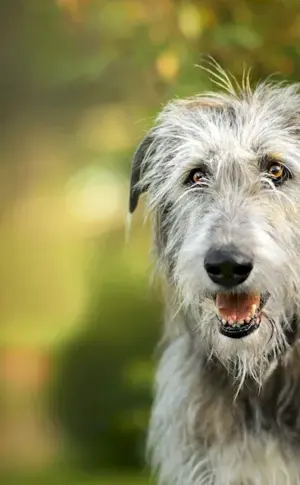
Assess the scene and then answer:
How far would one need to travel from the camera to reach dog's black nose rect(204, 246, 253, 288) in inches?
51.1

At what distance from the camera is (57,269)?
2.62 m

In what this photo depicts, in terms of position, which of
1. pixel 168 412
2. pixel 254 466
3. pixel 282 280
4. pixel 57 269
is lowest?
pixel 254 466

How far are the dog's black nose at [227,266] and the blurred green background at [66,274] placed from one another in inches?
42.2

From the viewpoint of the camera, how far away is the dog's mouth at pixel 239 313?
1383mm

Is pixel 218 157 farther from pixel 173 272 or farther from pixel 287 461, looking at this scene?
pixel 287 461

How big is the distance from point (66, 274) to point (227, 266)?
138 centimetres

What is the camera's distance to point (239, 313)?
1391 mm

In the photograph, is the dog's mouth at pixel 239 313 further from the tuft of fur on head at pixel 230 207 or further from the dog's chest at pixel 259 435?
the dog's chest at pixel 259 435

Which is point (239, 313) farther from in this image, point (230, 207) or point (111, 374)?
point (111, 374)

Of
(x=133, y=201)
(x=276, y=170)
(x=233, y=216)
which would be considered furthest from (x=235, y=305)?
(x=133, y=201)

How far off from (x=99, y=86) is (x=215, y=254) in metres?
1.26

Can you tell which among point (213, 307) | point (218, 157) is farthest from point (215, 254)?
point (218, 157)

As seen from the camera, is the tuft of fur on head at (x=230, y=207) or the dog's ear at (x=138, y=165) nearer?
the tuft of fur on head at (x=230, y=207)

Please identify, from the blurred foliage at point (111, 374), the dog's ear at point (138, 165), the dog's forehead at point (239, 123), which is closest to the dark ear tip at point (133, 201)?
the dog's ear at point (138, 165)
